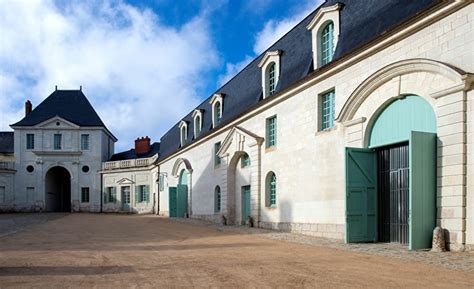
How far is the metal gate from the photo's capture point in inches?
402

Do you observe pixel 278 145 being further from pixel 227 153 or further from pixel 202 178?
pixel 202 178

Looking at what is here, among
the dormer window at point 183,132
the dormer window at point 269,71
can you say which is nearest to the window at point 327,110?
the dormer window at point 269,71

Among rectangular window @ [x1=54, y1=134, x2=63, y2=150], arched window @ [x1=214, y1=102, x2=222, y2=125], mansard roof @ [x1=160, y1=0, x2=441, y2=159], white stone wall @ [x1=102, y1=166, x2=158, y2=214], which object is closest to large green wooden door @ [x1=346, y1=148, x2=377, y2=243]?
mansard roof @ [x1=160, y1=0, x2=441, y2=159]

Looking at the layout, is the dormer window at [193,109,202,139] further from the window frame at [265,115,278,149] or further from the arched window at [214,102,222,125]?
the window frame at [265,115,278,149]

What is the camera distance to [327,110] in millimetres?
13383

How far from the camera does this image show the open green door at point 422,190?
888 centimetres

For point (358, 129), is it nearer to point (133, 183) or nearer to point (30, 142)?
point (133, 183)

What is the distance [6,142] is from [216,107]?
93.7ft

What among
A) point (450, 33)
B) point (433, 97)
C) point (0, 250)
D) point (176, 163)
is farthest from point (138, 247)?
point (176, 163)

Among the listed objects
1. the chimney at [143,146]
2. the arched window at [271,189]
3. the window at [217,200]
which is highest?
the chimney at [143,146]

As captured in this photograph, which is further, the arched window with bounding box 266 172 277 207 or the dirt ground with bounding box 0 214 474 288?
the arched window with bounding box 266 172 277 207

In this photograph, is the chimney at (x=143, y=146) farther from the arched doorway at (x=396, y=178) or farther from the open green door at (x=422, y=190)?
the open green door at (x=422, y=190)

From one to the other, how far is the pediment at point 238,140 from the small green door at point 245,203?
1747mm

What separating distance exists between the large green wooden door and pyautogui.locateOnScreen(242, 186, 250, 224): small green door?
334 inches
